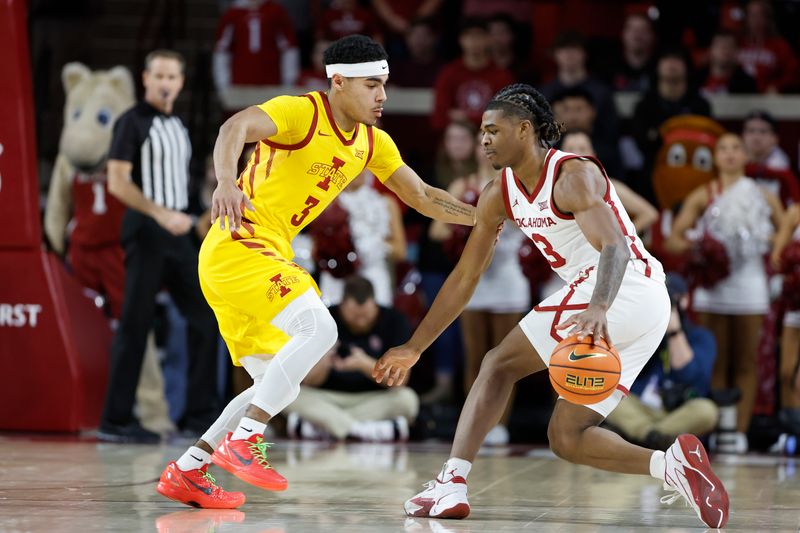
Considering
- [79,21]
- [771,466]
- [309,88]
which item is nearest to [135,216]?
[79,21]

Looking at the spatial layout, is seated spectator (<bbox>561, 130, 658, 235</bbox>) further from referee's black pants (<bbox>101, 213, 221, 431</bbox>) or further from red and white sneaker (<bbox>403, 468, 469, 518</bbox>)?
red and white sneaker (<bbox>403, 468, 469, 518</bbox>)

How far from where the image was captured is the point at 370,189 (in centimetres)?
1042

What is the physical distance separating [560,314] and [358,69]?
4.87 ft

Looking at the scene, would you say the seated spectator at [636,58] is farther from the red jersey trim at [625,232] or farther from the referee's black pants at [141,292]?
the red jersey trim at [625,232]

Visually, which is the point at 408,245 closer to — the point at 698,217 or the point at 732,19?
the point at 698,217

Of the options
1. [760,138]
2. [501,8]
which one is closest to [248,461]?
[760,138]

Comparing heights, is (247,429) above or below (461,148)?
below

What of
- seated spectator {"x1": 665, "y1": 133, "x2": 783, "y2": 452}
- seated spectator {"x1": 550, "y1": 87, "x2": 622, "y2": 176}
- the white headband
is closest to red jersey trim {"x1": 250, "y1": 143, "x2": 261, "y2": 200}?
the white headband

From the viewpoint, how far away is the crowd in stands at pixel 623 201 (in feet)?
31.6

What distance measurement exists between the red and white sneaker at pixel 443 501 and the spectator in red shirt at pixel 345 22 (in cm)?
759

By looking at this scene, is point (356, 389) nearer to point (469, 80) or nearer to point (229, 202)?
point (469, 80)

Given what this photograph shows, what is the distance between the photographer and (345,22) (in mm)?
12914

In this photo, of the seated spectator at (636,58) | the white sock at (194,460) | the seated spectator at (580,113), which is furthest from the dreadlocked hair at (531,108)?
the seated spectator at (636,58)

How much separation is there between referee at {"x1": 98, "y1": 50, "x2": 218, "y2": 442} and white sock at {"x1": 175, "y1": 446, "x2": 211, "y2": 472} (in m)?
2.97
